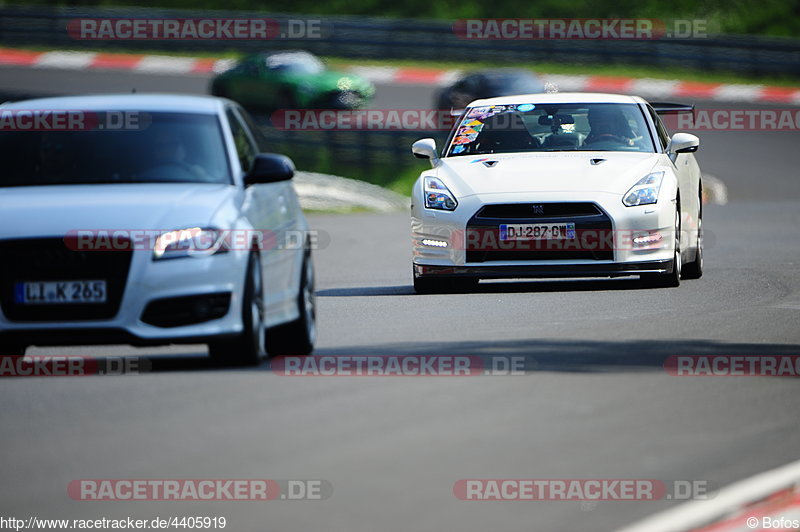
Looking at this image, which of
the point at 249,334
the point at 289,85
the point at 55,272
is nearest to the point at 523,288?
the point at 249,334

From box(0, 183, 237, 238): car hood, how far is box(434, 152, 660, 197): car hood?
4.32 metres

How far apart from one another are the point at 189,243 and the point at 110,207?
495 millimetres

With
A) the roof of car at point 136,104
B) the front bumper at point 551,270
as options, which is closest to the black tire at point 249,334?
the roof of car at point 136,104

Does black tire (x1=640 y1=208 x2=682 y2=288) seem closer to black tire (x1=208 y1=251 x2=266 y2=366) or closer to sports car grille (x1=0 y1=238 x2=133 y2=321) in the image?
black tire (x1=208 y1=251 x2=266 y2=366)

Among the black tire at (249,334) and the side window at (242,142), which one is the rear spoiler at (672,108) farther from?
the black tire at (249,334)

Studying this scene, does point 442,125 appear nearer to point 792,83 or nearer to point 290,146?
point 290,146

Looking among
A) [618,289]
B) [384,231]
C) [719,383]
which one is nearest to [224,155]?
[719,383]

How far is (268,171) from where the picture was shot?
31.1 feet

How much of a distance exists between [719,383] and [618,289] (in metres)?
5.09

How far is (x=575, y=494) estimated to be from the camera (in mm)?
6000

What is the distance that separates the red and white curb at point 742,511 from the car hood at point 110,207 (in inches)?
144

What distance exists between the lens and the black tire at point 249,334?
8.90 meters

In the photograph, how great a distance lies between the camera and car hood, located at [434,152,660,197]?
13.3 m

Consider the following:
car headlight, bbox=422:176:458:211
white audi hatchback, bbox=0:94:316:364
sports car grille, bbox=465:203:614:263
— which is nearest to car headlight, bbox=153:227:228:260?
white audi hatchback, bbox=0:94:316:364
